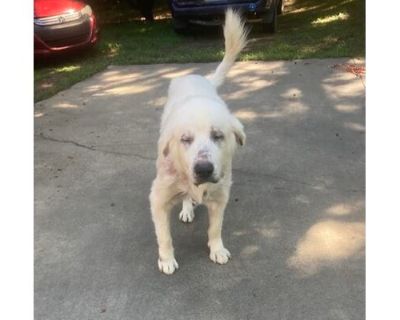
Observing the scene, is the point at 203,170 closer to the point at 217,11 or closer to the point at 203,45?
the point at 203,45

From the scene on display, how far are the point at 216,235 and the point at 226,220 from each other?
1.64 ft

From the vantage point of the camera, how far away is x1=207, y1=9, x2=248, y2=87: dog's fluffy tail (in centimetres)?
435

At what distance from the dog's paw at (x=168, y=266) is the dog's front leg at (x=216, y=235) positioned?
27 cm

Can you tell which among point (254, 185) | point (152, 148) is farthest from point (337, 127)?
point (152, 148)

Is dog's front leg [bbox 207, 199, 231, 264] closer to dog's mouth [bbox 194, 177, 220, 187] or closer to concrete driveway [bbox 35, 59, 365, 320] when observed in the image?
concrete driveway [bbox 35, 59, 365, 320]

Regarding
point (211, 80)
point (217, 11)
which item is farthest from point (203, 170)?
point (217, 11)

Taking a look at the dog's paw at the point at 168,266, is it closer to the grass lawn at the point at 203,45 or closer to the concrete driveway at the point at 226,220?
the concrete driveway at the point at 226,220

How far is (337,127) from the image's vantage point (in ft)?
18.3

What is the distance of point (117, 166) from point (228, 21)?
173 cm

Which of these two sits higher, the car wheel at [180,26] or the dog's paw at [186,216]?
the car wheel at [180,26]

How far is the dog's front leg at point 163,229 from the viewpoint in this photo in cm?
325

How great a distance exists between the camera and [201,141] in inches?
111

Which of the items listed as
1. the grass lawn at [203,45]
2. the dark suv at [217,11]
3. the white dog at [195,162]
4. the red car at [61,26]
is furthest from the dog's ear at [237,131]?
the dark suv at [217,11]
